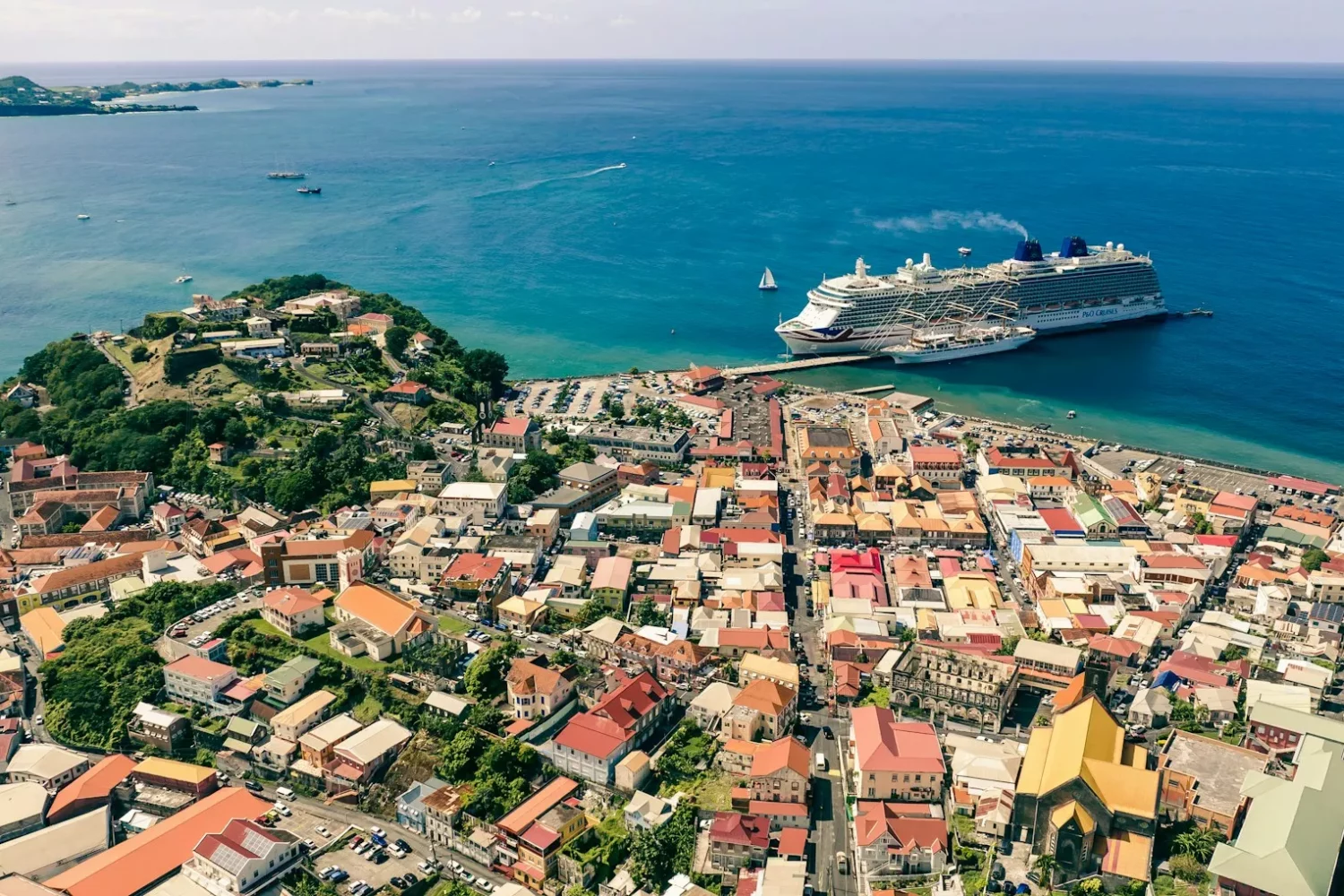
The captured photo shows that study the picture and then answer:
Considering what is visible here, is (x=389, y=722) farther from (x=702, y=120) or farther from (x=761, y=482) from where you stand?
(x=702, y=120)

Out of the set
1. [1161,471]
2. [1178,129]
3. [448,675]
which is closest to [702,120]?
[1178,129]

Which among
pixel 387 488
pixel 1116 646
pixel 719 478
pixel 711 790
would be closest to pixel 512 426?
pixel 387 488

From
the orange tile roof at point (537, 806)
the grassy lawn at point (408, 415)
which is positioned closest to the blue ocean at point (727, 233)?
the grassy lawn at point (408, 415)

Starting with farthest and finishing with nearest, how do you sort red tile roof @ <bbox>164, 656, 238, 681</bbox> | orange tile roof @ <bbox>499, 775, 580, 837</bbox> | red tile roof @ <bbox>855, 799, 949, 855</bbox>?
red tile roof @ <bbox>164, 656, 238, 681</bbox> → orange tile roof @ <bbox>499, 775, 580, 837</bbox> → red tile roof @ <bbox>855, 799, 949, 855</bbox>

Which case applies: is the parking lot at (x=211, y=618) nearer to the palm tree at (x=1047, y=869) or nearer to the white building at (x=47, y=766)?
the white building at (x=47, y=766)

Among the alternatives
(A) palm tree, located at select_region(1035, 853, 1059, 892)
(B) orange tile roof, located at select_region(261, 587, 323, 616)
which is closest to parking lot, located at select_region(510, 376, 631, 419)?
(B) orange tile roof, located at select_region(261, 587, 323, 616)

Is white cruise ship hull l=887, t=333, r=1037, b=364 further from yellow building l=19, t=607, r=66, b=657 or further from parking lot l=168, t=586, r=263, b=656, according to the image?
yellow building l=19, t=607, r=66, b=657
